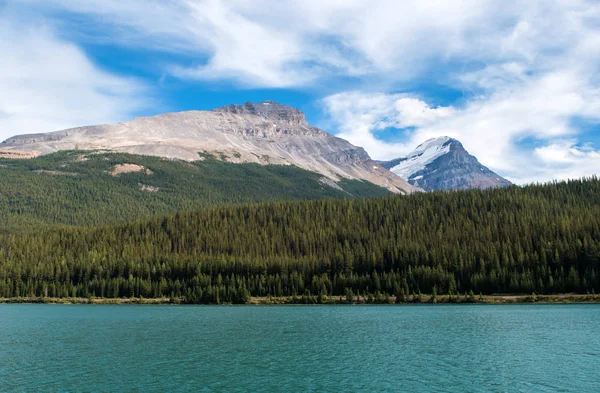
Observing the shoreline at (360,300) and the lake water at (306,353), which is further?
the shoreline at (360,300)

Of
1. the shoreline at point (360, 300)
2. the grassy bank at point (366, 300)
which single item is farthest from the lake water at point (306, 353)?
the grassy bank at point (366, 300)

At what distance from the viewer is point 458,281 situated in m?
182

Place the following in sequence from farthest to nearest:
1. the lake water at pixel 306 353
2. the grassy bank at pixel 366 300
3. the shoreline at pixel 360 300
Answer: the grassy bank at pixel 366 300
the shoreline at pixel 360 300
the lake water at pixel 306 353

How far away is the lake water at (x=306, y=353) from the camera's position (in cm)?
5853

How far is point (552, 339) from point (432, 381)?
3853 cm

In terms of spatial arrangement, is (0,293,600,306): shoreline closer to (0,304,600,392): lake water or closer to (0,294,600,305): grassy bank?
(0,294,600,305): grassy bank

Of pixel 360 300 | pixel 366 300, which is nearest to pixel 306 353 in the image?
pixel 366 300

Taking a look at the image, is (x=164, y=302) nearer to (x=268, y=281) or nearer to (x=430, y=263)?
(x=268, y=281)

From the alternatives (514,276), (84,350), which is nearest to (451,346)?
(84,350)

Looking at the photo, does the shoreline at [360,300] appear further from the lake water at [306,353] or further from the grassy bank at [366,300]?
the lake water at [306,353]

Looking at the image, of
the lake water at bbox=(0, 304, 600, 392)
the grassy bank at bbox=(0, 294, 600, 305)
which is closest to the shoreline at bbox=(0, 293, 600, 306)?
the grassy bank at bbox=(0, 294, 600, 305)

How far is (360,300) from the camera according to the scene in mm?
175750

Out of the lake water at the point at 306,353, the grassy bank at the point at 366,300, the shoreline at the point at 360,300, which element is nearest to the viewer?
the lake water at the point at 306,353

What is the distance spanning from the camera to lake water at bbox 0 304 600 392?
192 feet
